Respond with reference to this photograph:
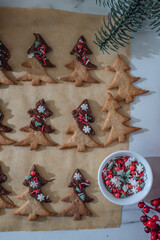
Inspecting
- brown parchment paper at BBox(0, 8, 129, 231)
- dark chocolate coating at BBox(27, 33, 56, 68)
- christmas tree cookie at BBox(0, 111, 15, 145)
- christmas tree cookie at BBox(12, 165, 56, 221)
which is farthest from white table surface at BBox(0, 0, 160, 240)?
christmas tree cookie at BBox(0, 111, 15, 145)

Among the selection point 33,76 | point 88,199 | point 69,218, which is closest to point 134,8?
point 33,76

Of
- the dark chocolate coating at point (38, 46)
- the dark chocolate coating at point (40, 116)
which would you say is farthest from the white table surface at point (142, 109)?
the dark chocolate coating at point (40, 116)

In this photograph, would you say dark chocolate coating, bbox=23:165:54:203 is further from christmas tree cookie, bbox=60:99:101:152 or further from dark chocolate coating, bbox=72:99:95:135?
dark chocolate coating, bbox=72:99:95:135

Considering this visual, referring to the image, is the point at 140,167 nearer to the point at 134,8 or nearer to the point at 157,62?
the point at 157,62

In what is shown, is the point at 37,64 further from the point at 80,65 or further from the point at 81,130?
the point at 81,130

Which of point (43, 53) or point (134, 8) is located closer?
point (134, 8)
